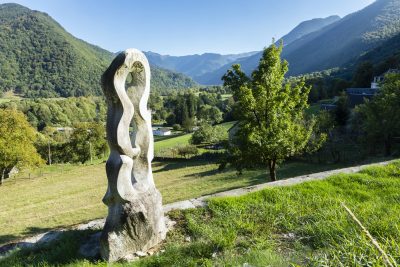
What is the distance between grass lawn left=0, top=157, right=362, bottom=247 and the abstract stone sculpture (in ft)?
44.4

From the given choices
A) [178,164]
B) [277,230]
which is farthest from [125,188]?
[178,164]

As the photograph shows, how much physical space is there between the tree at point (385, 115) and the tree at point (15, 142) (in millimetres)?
37355

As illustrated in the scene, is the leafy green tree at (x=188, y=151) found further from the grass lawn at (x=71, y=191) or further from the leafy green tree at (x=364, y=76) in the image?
the leafy green tree at (x=364, y=76)

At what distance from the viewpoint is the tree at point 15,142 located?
118 ft

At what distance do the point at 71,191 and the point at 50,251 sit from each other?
97.8ft

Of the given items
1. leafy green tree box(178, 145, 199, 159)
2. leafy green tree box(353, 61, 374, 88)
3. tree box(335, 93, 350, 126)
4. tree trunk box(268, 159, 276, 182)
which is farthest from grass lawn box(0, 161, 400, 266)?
leafy green tree box(353, 61, 374, 88)

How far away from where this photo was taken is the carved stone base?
5.24 metres

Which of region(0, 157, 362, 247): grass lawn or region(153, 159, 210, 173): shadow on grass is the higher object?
region(0, 157, 362, 247): grass lawn

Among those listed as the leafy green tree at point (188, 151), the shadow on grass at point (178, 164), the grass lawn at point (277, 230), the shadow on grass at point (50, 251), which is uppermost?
the grass lawn at point (277, 230)

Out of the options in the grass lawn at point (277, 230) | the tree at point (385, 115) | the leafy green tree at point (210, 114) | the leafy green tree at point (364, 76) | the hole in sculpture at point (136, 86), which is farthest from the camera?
the leafy green tree at point (210, 114)

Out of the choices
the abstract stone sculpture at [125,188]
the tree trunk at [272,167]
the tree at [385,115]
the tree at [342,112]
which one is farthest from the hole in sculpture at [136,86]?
the tree at [342,112]

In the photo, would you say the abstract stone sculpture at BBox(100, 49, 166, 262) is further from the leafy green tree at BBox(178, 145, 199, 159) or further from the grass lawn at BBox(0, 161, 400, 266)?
the leafy green tree at BBox(178, 145, 199, 159)

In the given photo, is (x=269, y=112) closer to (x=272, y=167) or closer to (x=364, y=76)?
(x=272, y=167)

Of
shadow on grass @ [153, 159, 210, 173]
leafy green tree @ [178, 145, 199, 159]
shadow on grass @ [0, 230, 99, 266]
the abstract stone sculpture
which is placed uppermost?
the abstract stone sculpture
